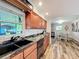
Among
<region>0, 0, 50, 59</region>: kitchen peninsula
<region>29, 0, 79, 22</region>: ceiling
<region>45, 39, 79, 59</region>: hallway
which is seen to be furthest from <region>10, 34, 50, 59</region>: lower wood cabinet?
<region>29, 0, 79, 22</region>: ceiling

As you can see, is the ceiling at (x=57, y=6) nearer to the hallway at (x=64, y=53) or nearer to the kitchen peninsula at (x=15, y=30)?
the kitchen peninsula at (x=15, y=30)

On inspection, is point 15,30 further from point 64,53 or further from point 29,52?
point 64,53

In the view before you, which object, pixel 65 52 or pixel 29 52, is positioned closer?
pixel 29 52

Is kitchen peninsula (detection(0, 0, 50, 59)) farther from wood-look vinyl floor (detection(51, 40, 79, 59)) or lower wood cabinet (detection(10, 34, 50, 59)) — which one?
wood-look vinyl floor (detection(51, 40, 79, 59))

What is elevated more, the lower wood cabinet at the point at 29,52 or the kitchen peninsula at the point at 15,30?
the kitchen peninsula at the point at 15,30

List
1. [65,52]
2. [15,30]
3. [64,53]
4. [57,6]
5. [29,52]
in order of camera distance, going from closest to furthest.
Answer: [29,52] → [15,30] → [57,6] → [64,53] → [65,52]

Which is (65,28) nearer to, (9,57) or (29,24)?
(29,24)

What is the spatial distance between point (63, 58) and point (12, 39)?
2508mm

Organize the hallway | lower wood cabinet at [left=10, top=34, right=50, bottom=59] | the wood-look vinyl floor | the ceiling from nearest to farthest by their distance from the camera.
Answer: lower wood cabinet at [left=10, top=34, right=50, bottom=59] → the ceiling → the hallway → the wood-look vinyl floor

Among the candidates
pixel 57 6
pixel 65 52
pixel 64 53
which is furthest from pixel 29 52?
pixel 65 52

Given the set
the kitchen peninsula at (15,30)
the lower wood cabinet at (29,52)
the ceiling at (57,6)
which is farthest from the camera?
the ceiling at (57,6)

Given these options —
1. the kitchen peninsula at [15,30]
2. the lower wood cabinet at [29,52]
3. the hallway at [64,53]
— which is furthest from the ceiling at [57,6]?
the hallway at [64,53]

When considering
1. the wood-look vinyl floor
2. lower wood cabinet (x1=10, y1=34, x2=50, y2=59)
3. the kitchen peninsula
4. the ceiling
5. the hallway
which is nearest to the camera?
lower wood cabinet (x1=10, y1=34, x2=50, y2=59)


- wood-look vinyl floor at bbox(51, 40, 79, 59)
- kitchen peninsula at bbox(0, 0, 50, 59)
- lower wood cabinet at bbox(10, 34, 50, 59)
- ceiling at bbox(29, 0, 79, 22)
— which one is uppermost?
ceiling at bbox(29, 0, 79, 22)
